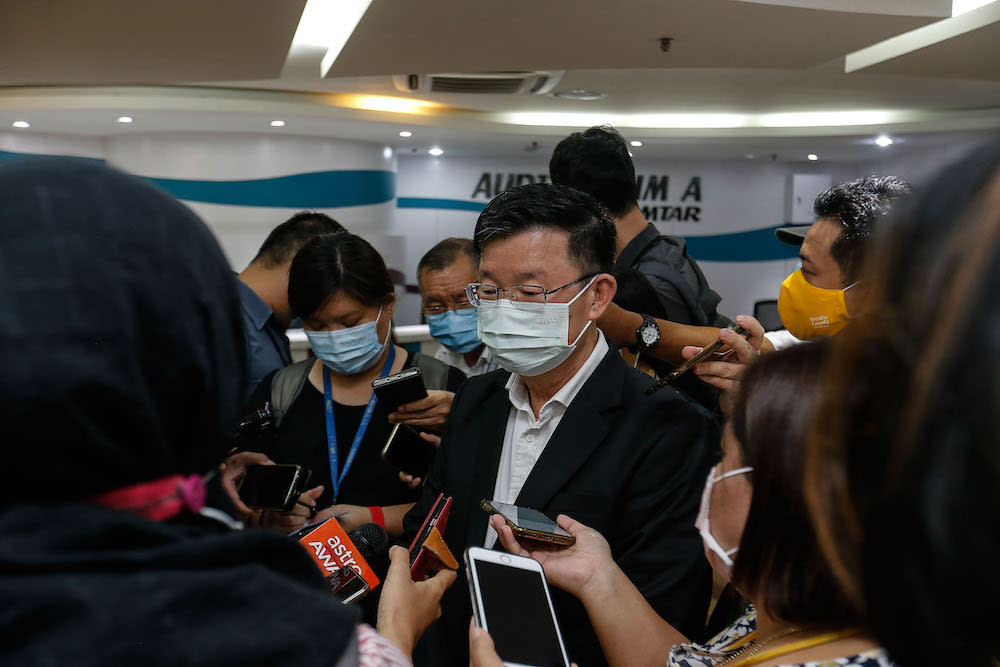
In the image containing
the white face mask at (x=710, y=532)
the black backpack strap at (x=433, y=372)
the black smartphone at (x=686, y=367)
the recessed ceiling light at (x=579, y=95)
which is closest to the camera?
the white face mask at (x=710, y=532)

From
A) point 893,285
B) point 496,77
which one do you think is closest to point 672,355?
point 893,285

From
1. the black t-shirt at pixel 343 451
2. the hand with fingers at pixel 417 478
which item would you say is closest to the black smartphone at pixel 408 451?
the hand with fingers at pixel 417 478

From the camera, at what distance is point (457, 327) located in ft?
12.5

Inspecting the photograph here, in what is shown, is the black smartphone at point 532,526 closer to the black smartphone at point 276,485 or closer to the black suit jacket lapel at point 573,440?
the black suit jacket lapel at point 573,440

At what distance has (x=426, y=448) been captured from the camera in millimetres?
2637

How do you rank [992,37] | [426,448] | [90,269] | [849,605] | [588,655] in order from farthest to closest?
1. [992,37]
2. [426,448]
3. [588,655]
4. [849,605]
5. [90,269]

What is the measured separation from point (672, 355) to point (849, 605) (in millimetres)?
1727

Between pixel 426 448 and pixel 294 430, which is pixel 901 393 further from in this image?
pixel 294 430

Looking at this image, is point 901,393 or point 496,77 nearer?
point 901,393

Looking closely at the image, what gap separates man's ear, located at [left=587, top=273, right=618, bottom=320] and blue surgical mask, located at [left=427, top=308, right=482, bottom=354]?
4.81 feet

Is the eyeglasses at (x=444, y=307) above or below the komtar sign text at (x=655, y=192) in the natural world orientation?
below

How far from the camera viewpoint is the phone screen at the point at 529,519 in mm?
1726

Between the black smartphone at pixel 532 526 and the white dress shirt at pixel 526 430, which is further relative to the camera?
the white dress shirt at pixel 526 430

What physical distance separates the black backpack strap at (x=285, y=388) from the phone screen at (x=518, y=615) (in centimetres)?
148
